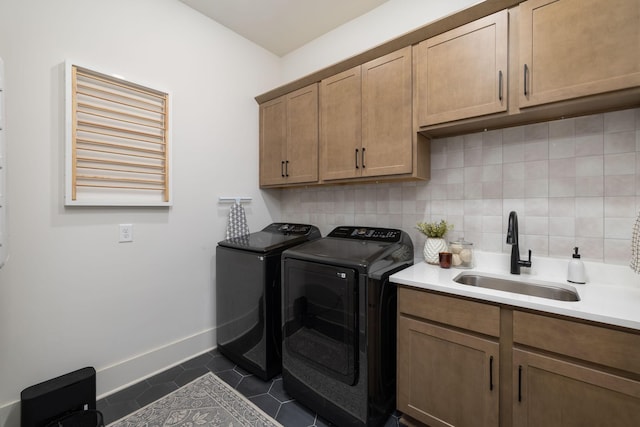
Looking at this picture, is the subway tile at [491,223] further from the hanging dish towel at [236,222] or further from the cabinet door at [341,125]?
the hanging dish towel at [236,222]

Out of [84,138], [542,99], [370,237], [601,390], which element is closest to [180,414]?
[370,237]

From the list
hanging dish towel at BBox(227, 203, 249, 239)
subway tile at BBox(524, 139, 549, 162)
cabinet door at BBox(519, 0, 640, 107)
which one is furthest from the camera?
hanging dish towel at BBox(227, 203, 249, 239)

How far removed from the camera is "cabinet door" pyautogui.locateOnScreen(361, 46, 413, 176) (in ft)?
5.93

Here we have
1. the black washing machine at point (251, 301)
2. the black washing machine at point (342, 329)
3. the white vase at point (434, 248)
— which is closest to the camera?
the black washing machine at point (342, 329)

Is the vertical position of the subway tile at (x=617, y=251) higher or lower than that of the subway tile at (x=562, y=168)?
lower

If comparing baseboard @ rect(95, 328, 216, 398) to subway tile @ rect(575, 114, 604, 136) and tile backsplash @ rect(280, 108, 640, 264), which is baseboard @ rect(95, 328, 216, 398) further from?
subway tile @ rect(575, 114, 604, 136)

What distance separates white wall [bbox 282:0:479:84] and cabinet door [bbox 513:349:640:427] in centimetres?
207

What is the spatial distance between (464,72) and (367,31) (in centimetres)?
117

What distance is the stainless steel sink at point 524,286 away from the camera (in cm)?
146

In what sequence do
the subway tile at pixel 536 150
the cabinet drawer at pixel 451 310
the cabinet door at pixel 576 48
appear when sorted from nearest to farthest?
1. the cabinet door at pixel 576 48
2. the cabinet drawer at pixel 451 310
3. the subway tile at pixel 536 150

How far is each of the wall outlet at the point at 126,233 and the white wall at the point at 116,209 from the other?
0.12 ft

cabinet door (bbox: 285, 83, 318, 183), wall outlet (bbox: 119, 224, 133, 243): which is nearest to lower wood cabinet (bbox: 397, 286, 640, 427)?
cabinet door (bbox: 285, 83, 318, 183)

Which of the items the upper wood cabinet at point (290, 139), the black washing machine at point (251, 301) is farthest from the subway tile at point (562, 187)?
the black washing machine at point (251, 301)

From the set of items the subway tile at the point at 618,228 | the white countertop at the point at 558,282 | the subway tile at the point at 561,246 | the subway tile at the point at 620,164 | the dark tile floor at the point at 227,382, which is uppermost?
the subway tile at the point at 620,164
